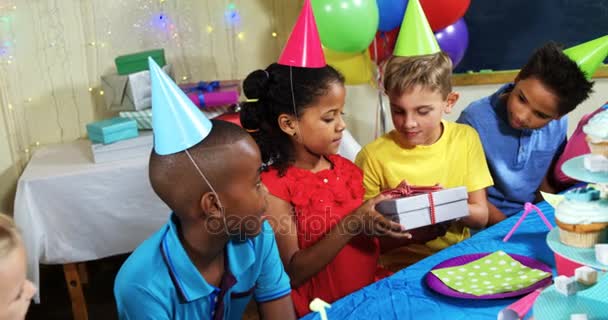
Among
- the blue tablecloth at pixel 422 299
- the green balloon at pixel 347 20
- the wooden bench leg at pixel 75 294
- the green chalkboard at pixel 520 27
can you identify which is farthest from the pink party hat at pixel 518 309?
the green chalkboard at pixel 520 27

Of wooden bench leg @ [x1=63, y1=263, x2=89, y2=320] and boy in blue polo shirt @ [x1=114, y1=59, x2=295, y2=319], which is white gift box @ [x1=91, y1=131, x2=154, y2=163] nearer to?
wooden bench leg @ [x1=63, y1=263, x2=89, y2=320]

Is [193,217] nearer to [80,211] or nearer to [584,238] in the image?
[584,238]

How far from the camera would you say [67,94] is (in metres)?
2.77

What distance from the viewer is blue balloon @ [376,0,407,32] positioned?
2.33m

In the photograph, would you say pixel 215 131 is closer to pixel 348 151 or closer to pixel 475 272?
pixel 475 272

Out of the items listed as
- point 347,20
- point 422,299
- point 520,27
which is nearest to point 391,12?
point 347,20

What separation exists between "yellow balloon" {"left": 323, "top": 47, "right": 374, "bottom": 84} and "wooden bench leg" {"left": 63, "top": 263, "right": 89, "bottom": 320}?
1.31 m

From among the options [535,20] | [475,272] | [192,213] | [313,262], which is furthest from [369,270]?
[535,20]

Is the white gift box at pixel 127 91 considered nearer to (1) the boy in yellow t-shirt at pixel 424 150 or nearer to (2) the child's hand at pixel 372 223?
(1) the boy in yellow t-shirt at pixel 424 150

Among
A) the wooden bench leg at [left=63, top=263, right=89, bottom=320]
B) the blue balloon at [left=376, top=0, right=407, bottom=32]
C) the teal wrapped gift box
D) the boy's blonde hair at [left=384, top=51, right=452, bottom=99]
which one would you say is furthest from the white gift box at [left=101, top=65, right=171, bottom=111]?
the boy's blonde hair at [left=384, top=51, right=452, bottom=99]

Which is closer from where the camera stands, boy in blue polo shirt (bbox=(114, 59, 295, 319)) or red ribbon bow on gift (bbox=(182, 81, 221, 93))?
boy in blue polo shirt (bbox=(114, 59, 295, 319))

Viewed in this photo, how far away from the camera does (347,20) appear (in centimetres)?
226

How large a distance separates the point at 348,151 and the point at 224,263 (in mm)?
1480

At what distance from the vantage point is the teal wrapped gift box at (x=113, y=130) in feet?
7.72
